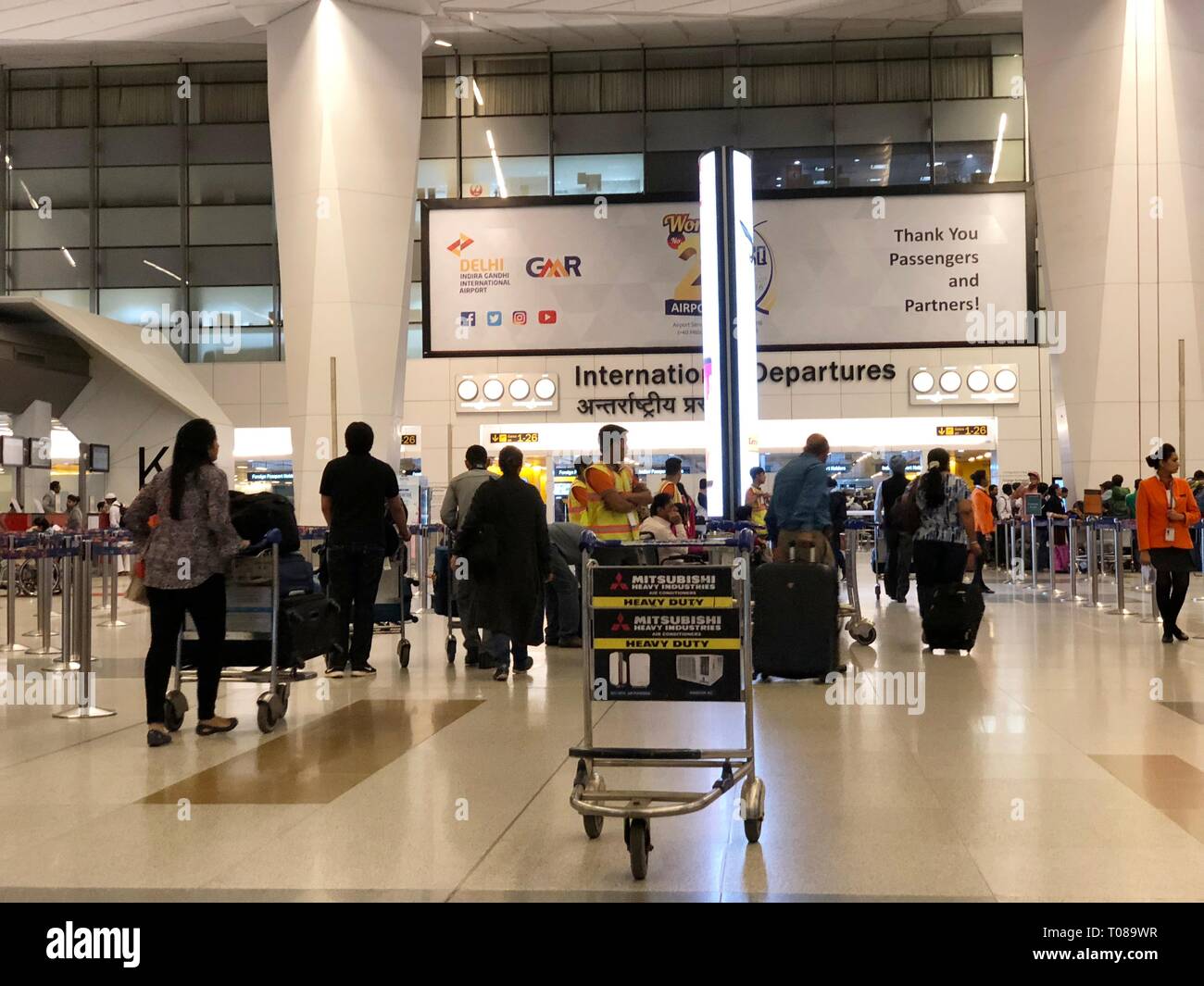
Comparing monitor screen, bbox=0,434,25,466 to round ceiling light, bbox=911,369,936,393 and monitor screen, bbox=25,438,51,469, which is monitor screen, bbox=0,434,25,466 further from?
round ceiling light, bbox=911,369,936,393

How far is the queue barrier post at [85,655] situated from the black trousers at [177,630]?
51.1 inches

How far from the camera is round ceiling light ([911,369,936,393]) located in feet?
98.6

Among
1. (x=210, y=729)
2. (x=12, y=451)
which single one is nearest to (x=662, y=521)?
(x=210, y=729)

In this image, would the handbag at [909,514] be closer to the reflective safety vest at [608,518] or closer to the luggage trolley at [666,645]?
the reflective safety vest at [608,518]

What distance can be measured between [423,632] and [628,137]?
21.8 metres

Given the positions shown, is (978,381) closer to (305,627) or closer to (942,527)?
(942,527)

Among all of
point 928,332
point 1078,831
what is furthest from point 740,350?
point 928,332

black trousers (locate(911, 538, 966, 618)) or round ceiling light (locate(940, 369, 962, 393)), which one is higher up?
round ceiling light (locate(940, 369, 962, 393))

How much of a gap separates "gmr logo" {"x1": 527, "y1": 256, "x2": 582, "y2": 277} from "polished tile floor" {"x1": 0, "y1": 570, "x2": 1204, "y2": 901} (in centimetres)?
1316

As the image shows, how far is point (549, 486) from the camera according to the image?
100ft

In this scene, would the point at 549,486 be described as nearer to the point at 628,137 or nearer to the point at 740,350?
the point at 628,137

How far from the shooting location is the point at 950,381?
98.8ft

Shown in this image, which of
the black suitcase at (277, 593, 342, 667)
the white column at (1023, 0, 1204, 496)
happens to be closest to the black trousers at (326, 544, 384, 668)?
the black suitcase at (277, 593, 342, 667)

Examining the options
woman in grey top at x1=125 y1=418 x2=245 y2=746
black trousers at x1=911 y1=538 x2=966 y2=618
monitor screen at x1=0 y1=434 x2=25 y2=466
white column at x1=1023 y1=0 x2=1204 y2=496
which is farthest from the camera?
monitor screen at x1=0 y1=434 x2=25 y2=466
